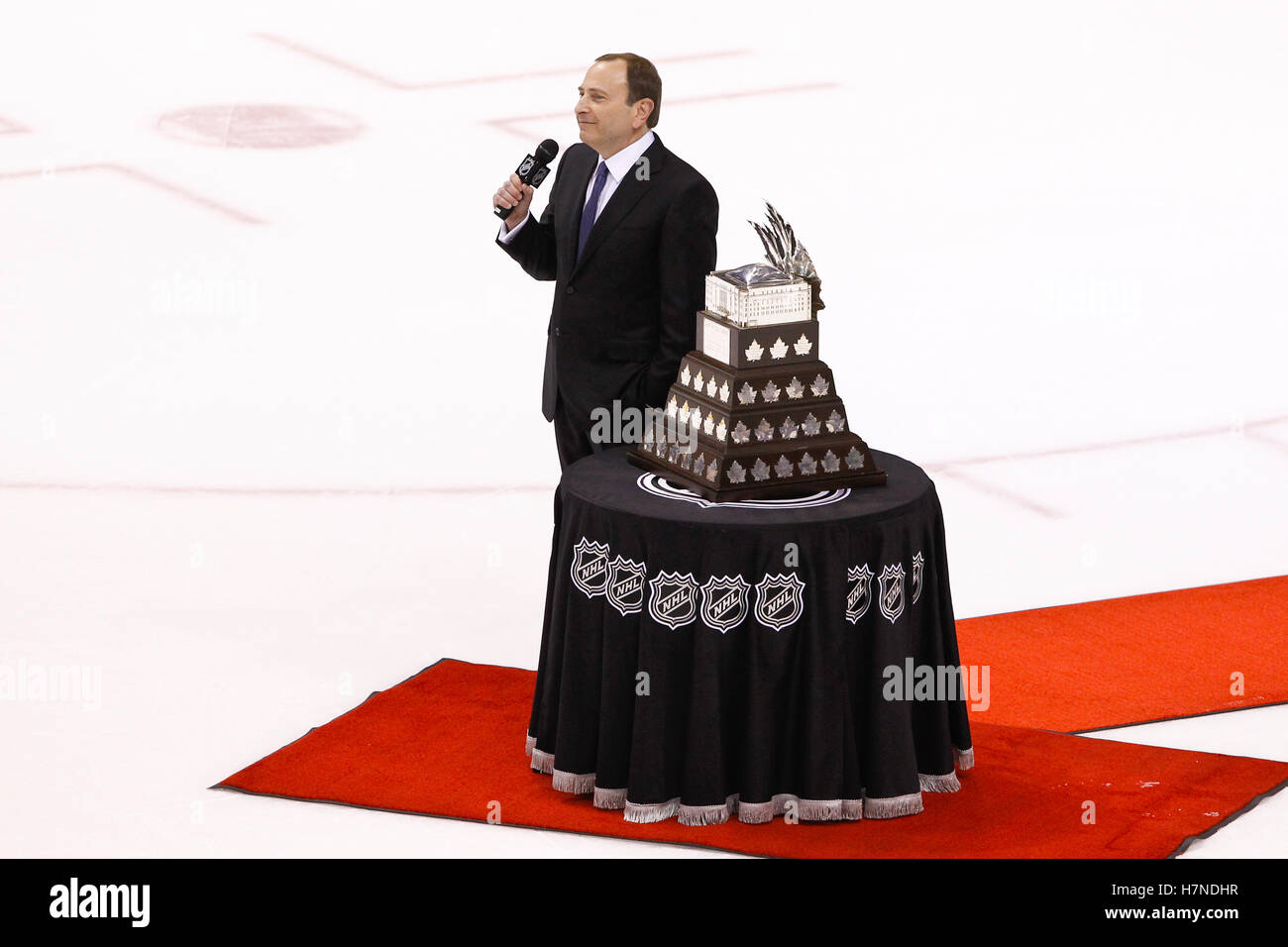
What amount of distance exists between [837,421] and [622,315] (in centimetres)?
81

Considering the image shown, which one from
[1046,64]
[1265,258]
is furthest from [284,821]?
[1046,64]

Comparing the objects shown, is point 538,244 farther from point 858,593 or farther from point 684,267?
point 858,593

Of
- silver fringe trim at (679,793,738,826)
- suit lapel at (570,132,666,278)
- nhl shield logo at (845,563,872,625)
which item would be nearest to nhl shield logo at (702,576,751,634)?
nhl shield logo at (845,563,872,625)

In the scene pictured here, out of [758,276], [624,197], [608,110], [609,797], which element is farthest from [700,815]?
[608,110]

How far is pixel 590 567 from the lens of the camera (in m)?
5.91

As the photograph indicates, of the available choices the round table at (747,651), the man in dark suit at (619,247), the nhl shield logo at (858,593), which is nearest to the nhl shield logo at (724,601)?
the round table at (747,651)

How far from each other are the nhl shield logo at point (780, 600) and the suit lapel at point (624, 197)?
1312mm

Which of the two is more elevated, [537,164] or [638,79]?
[638,79]

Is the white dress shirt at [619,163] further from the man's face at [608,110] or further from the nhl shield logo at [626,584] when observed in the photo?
the nhl shield logo at [626,584]

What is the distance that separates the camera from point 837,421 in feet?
20.1

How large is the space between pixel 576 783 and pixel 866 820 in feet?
2.64

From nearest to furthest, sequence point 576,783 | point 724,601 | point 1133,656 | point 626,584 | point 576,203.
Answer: point 724,601 < point 626,584 < point 576,783 < point 576,203 < point 1133,656

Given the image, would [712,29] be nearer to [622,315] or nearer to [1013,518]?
[1013,518]

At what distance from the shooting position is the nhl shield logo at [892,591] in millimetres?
5848
